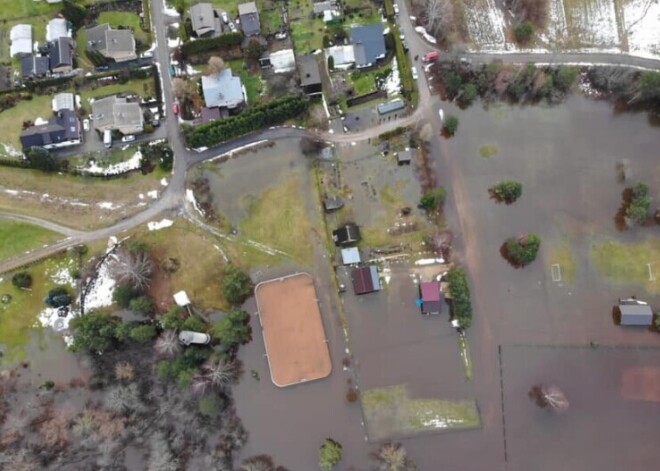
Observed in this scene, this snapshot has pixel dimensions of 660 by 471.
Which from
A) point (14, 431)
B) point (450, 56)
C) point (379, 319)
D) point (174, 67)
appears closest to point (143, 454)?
point (14, 431)

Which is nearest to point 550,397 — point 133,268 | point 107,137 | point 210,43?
point 133,268

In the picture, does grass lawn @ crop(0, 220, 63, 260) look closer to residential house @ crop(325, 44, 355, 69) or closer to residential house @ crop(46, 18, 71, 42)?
residential house @ crop(46, 18, 71, 42)

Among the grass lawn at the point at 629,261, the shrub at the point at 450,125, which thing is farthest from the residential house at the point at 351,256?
the grass lawn at the point at 629,261

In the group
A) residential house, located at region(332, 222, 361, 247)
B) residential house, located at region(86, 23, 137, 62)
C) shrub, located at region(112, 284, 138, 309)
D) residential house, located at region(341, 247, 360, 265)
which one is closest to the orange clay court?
residential house, located at region(341, 247, 360, 265)

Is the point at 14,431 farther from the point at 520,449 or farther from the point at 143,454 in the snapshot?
the point at 520,449

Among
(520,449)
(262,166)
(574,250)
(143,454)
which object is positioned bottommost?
(520,449)

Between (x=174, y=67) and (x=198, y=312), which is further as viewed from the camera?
(x=174, y=67)
